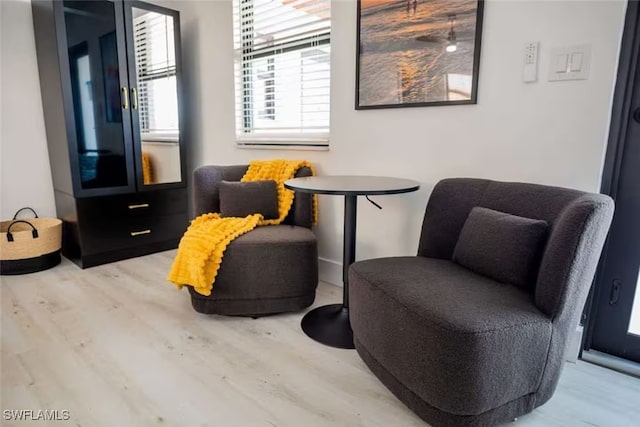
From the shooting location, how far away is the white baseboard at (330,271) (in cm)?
248

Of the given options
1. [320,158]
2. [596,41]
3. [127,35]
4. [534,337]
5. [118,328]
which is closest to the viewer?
[534,337]

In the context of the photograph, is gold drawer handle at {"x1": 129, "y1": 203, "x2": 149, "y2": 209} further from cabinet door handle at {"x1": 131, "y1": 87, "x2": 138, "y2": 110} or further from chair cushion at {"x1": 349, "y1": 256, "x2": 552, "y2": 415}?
chair cushion at {"x1": 349, "y1": 256, "x2": 552, "y2": 415}

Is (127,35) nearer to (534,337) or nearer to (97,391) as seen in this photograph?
(97,391)

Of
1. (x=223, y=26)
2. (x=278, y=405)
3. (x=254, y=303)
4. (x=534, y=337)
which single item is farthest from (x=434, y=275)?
(x=223, y=26)

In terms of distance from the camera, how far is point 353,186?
5.66ft

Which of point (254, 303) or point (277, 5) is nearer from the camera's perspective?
point (254, 303)

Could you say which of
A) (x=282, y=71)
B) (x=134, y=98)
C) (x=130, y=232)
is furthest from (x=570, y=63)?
(x=130, y=232)

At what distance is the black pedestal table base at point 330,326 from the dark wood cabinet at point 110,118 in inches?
66.1

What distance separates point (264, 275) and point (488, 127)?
4.14 feet

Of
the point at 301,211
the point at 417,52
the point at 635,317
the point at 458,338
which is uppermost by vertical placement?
the point at 417,52

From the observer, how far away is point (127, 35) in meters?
2.65

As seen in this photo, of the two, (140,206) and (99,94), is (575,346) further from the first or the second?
(99,94)

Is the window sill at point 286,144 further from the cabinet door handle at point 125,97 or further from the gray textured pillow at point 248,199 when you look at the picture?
the cabinet door handle at point 125,97

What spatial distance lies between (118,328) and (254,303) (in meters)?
0.66
